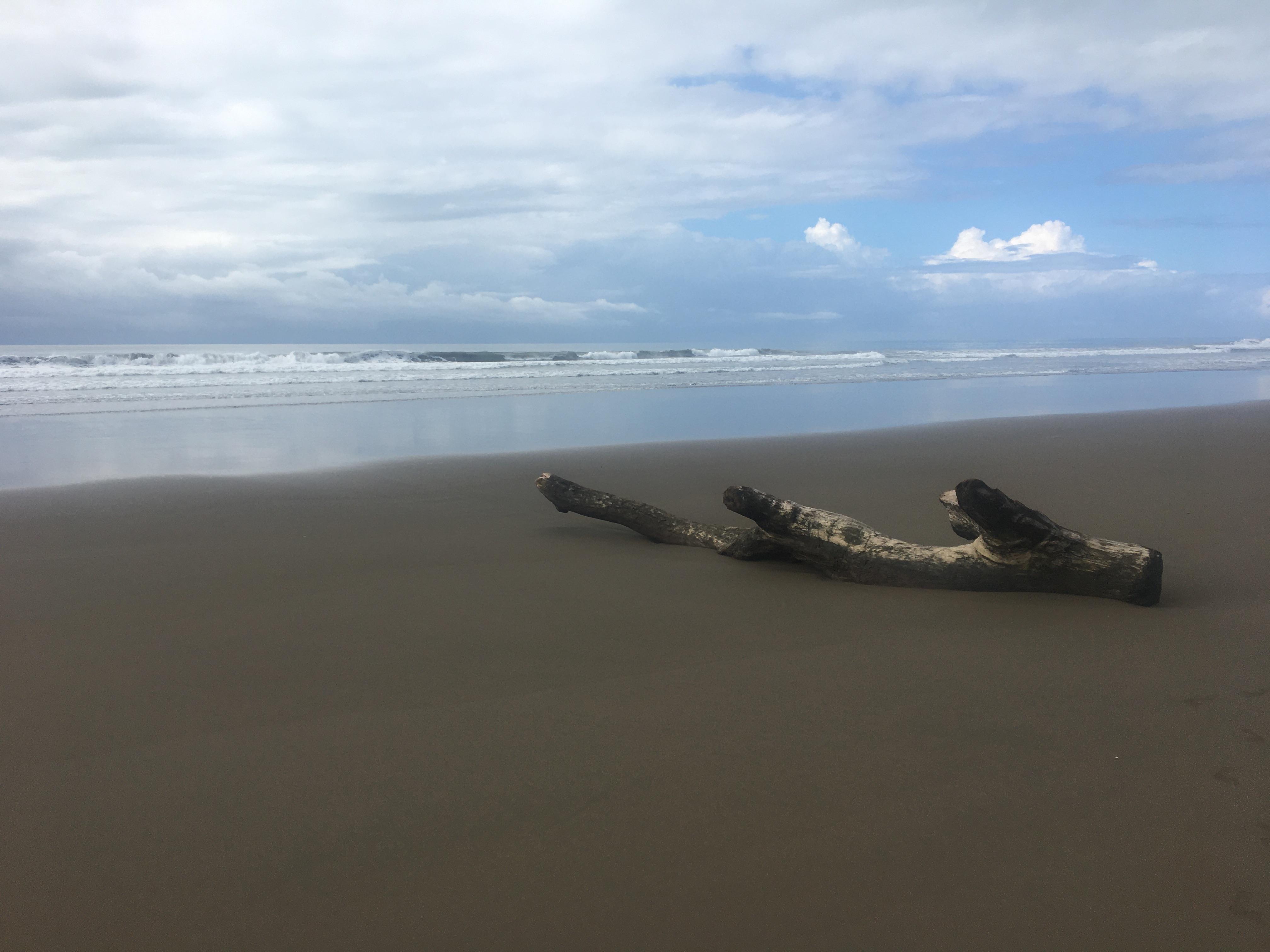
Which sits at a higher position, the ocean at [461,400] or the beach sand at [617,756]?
the ocean at [461,400]

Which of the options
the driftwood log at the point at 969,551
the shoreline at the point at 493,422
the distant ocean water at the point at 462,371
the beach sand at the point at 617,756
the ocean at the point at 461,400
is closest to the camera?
the beach sand at the point at 617,756

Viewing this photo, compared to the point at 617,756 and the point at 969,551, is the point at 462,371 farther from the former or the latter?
the point at 617,756

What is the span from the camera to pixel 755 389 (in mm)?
21188

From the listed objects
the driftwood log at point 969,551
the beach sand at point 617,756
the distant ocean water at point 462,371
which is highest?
the distant ocean water at point 462,371

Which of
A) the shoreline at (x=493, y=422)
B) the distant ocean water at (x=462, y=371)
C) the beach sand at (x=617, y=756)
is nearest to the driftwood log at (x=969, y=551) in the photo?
the beach sand at (x=617, y=756)

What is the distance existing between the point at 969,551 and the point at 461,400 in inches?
596

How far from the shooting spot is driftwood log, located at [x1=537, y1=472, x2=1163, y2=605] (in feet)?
12.5

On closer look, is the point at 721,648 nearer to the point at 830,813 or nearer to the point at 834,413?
the point at 830,813

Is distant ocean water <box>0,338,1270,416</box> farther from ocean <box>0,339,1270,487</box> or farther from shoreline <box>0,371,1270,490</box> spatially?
shoreline <box>0,371,1270,490</box>

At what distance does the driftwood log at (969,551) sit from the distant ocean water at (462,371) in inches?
582

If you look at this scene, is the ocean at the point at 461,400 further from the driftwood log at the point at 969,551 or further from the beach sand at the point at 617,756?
the driftwood log at the point at 969,551

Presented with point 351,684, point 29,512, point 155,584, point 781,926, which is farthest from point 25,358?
point 781,926

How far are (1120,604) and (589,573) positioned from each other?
269cm

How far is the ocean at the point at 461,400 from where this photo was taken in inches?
410
